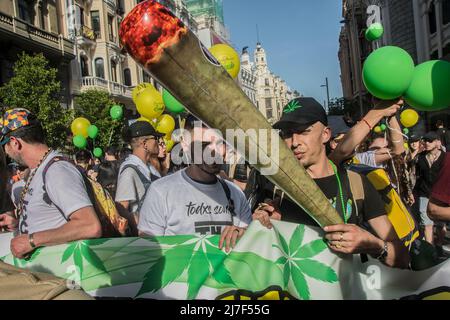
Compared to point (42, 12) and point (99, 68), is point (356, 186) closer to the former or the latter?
point (42, 12)

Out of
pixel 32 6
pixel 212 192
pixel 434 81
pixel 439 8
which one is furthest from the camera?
pixel 32 6

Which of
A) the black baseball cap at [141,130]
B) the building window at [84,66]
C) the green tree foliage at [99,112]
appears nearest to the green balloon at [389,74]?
the black baseball cap at [141,130]

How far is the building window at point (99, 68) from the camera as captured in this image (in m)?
27.7

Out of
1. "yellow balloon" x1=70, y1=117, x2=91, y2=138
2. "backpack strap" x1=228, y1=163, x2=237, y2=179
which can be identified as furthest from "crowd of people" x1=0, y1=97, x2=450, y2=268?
"yellow balloon" x1=70, y1=117, x2=91, y2=138

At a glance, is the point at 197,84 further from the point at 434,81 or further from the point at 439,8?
the point at 439,8

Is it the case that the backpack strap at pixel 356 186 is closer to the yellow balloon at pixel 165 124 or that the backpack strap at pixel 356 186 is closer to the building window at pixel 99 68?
the yellow balloon at pixel 165 124

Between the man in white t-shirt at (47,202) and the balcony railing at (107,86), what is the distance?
24332 millimetres

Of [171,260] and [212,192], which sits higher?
[212,192]

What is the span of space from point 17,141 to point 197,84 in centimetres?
175

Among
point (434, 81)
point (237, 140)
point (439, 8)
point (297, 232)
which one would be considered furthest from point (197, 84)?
Result: point (439, 8)

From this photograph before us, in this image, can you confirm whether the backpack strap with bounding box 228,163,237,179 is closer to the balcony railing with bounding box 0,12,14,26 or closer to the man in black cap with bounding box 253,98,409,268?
the man in black cap with bounding box 253,98,409,268

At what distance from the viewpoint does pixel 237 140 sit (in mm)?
1302

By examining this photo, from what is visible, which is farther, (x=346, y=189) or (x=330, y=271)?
(x=346, y=189)
